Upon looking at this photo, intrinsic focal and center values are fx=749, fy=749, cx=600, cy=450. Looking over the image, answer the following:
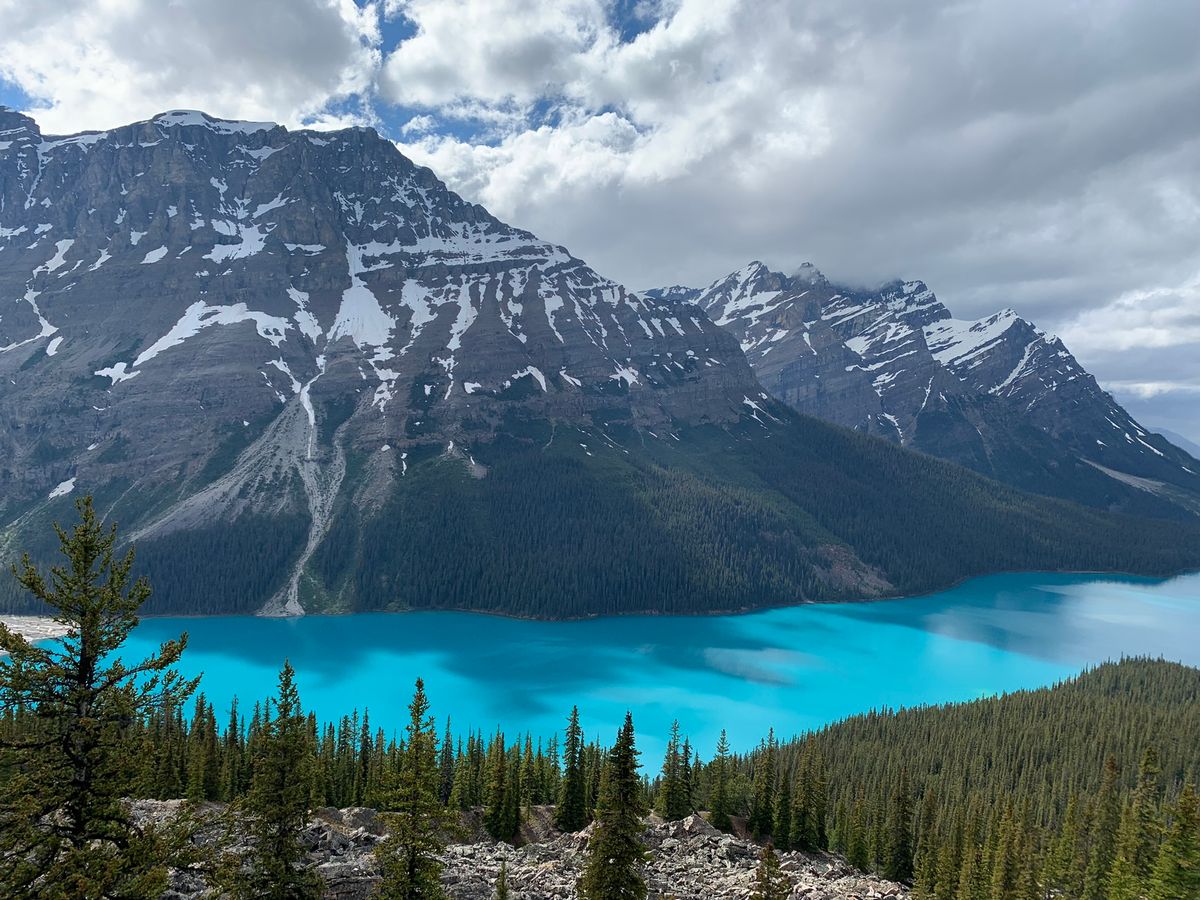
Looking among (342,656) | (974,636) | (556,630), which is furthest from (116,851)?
(974,636)

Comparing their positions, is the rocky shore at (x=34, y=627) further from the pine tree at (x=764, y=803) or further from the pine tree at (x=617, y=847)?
the pine tree at (x=617, y=847)

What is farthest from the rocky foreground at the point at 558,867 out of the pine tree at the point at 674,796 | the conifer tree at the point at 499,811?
the pine tree at the point at 674,796

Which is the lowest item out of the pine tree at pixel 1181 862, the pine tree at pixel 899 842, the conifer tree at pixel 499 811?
the pine tree at pixel 899 842

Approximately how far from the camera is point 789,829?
5497cm

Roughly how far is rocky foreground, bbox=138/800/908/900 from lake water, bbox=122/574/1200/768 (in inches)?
1665

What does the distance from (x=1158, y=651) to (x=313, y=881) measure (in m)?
182

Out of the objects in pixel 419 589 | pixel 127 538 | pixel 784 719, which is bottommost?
pixel 784 719

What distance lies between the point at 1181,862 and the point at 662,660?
108068 mm

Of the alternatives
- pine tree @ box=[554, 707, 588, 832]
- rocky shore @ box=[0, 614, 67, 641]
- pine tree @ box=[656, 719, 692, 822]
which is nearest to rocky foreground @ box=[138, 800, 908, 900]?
pine tree @ box=[656, 719, 692, 822]

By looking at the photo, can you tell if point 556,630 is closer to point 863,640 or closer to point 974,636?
point 863,640

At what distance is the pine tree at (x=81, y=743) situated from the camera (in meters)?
12.7

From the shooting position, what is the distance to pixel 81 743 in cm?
1374

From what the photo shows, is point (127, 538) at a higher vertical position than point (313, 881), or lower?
higher

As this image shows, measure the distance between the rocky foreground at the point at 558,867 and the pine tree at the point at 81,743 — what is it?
14749 millimetres
